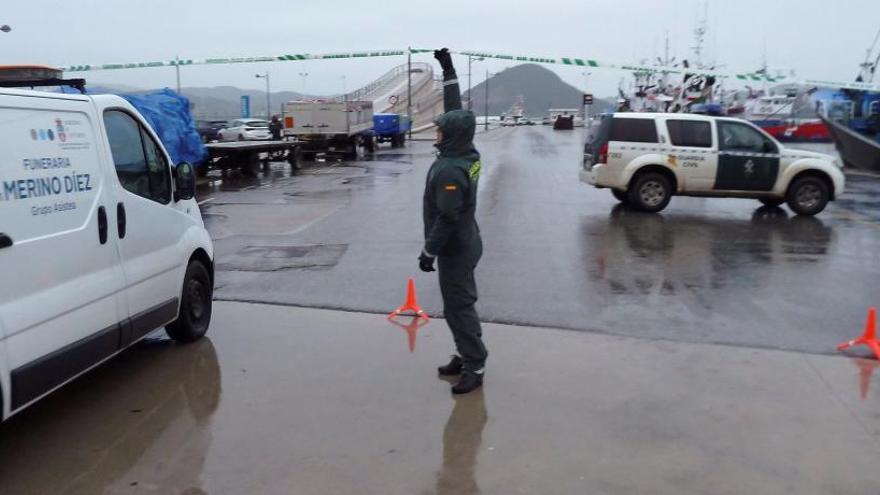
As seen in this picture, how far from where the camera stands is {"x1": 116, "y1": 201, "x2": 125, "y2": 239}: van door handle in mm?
4793

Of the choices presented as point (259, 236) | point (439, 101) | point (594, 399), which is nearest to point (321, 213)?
point (259, 236)

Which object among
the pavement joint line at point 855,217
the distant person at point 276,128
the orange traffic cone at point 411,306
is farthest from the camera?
the distant person at point 276,128

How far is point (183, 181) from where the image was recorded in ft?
19.0

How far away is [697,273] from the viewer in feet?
28.3

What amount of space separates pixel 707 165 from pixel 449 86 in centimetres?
891

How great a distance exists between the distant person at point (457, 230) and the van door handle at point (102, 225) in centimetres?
201

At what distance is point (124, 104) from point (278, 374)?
88.9 inches

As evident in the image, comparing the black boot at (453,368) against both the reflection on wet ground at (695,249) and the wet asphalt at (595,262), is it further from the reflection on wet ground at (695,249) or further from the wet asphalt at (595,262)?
the reflection on wet ground at (695,249)

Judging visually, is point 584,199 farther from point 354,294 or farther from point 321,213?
point 354,294

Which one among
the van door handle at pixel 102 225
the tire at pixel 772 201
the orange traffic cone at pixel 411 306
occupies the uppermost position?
the van door handle at pixel 102 225

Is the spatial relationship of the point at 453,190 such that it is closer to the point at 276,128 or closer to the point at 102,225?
the point at 102,225

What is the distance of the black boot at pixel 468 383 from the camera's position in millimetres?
4977

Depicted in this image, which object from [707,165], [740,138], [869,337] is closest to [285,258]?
[869,337]

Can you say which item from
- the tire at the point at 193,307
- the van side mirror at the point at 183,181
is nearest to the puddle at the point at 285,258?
the tire at the point at 193,307
